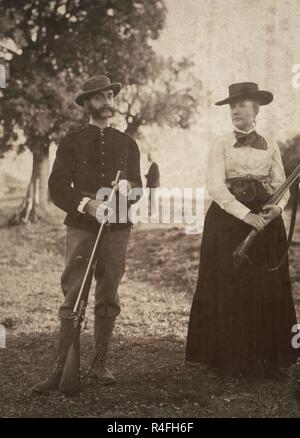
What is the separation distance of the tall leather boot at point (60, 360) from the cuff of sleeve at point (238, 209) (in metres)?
1.23

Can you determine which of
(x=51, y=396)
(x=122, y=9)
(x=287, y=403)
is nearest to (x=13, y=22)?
(x=122, y=9)

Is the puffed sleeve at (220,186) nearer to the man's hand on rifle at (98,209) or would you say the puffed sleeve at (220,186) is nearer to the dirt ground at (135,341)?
the man's hand on rifle at (98,209)

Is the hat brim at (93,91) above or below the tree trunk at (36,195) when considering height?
above

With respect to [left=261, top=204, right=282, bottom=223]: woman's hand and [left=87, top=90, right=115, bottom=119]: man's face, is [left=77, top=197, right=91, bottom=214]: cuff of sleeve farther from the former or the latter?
[left=261, top=204, right=282, bottom=223]: woman's hand

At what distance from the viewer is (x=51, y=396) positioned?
3305 millimetres

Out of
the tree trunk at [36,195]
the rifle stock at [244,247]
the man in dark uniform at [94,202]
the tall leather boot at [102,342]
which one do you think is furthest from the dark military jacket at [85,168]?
the tree trunk at [36,195]

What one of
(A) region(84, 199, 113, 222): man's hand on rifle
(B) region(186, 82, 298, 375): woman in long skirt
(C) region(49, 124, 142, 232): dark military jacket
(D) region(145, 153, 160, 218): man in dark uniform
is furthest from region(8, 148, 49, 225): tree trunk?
(B) region(186, 82, 298, 375): woman in long skirt

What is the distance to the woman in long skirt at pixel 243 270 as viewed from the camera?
3.58m

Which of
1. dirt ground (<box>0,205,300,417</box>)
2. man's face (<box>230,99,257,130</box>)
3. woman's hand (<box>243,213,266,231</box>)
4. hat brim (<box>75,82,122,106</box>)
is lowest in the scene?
dirt ground (<box>0,205,300,417</box>)

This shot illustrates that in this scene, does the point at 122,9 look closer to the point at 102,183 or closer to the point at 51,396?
the point at 102,183

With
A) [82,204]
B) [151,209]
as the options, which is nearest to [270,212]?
[82,204]

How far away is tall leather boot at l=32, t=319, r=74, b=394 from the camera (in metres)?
3.32

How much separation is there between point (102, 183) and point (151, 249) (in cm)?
221

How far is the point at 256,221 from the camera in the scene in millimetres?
3436
